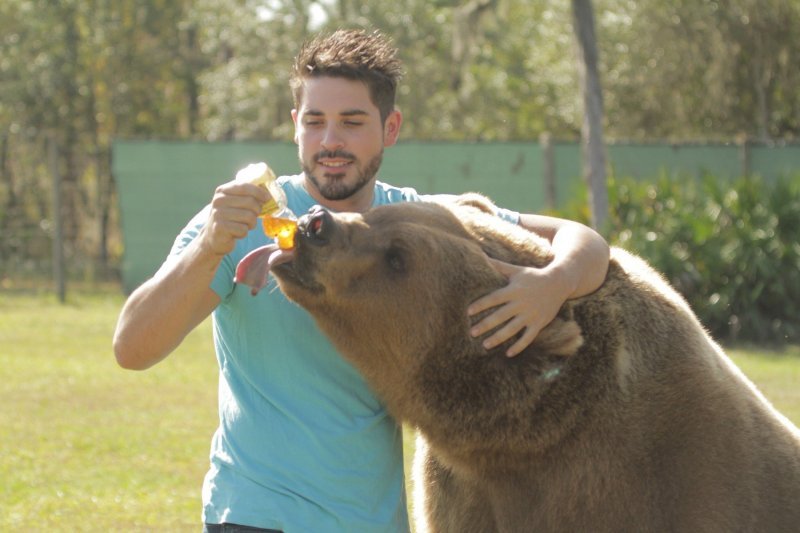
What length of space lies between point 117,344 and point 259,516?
70 centimetres

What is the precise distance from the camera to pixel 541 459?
3490 mm

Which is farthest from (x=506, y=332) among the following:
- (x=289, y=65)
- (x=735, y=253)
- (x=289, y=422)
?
(x=289, y=65)

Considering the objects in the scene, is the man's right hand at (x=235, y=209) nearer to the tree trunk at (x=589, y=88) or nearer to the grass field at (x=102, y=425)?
the grass field at (x=102, y=425)

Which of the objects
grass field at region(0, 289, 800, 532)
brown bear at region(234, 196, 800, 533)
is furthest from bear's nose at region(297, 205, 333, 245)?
grass field at region(0, 289, 800, 532)

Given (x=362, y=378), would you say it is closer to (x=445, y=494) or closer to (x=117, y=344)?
(x=445, y=494)

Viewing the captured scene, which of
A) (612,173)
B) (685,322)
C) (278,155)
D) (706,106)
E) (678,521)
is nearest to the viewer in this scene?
(678,521)

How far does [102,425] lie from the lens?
10.0 m

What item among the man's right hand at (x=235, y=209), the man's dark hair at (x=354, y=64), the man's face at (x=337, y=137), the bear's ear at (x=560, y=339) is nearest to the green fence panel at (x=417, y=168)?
the man's dark hair at (x=354, y=64)

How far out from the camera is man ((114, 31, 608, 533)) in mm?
3748

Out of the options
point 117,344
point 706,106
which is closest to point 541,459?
point 117,344

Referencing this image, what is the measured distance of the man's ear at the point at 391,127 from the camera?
4.34 metres

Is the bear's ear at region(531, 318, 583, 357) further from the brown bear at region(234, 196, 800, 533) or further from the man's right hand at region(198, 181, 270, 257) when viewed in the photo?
the man's right hand at region(198, 181, 270, 257)

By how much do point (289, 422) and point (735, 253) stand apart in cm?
1142

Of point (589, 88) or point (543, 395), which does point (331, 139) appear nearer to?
point (543, 395)
